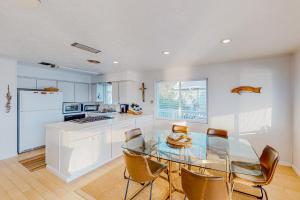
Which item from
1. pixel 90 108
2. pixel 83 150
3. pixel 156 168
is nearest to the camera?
pixel 156 168

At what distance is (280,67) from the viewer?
2953 millimetres

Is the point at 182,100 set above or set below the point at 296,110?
above

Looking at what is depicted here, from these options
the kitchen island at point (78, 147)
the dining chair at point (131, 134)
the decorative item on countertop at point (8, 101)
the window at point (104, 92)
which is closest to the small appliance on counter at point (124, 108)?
the window at point (104, 92)

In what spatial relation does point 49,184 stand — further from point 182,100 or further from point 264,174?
point 182,100

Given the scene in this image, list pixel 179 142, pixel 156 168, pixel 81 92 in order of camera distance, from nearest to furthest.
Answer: pixel 156 168, pixel 179 142, pixel 81 92

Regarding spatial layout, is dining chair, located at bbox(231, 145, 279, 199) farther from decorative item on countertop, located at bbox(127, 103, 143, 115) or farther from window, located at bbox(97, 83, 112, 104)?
window, located at bbox(97, 83, 112, 104)

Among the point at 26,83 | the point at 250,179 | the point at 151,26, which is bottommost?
the point at 250,179

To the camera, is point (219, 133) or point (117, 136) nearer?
point (219, 133)

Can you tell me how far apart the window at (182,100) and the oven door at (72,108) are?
9.25 feet

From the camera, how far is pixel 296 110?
2695mm

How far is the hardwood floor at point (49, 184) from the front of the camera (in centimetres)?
206

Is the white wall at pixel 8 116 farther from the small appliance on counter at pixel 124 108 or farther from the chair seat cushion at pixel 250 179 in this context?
the chair seat cushion at pixel 250 179

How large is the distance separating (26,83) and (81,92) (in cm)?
159

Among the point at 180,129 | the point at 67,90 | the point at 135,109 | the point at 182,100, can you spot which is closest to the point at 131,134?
the point at 180,129
